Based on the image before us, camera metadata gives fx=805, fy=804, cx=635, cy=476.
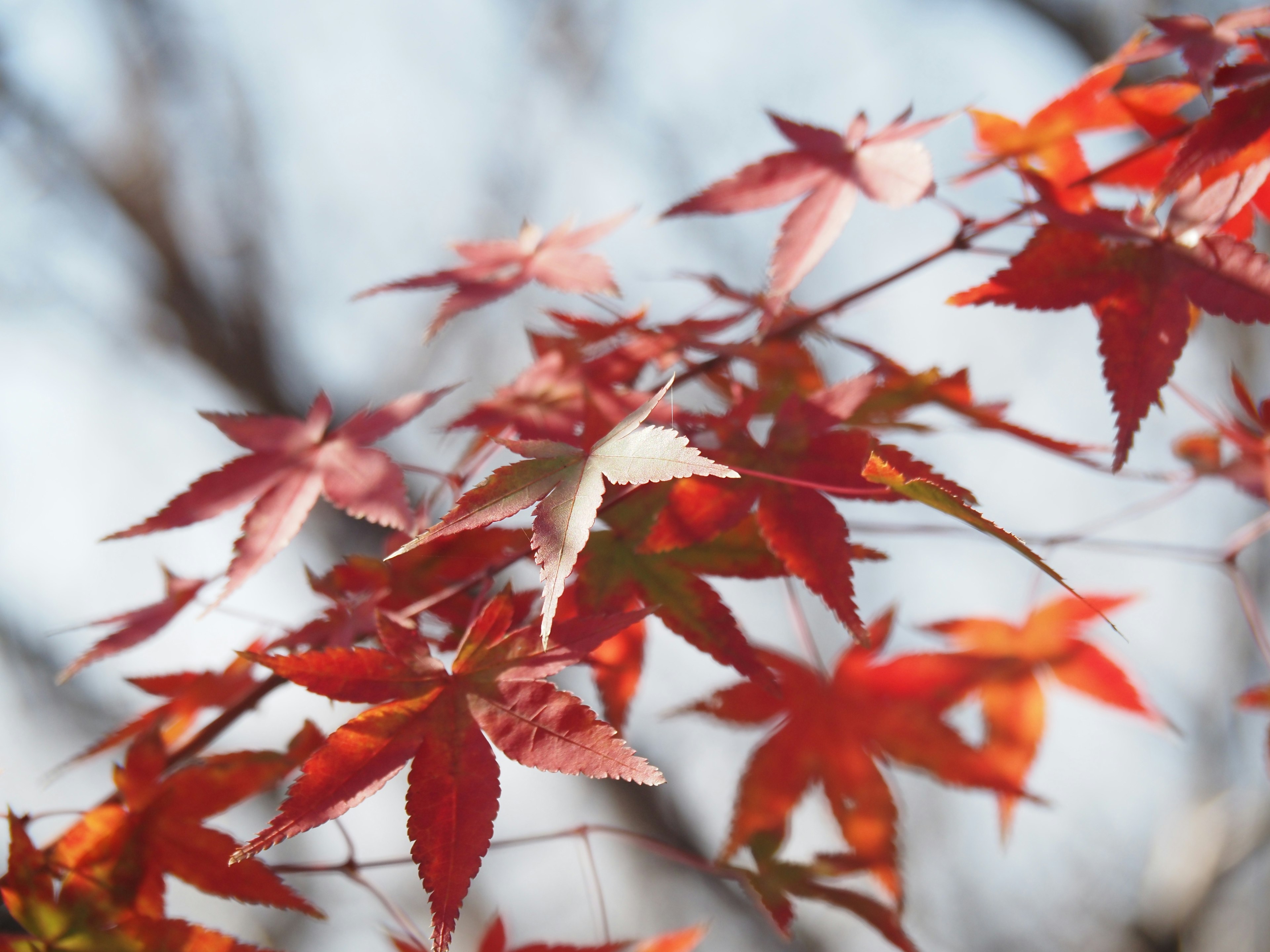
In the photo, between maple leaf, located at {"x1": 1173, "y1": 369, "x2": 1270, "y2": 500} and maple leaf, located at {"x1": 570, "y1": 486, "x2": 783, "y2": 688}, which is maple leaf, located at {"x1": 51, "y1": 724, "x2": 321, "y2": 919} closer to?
maple leaf, located at {"x1": 570, "y1": 486, "x2": 783, "y2": 688}

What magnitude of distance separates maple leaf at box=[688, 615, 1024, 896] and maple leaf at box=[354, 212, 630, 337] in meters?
0.41

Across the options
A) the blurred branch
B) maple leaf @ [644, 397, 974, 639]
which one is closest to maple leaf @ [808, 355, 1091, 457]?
maple leaf @ [644, 397, 974, 639]

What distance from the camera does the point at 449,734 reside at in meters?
0.50

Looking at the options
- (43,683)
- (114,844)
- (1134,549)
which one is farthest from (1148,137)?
(43,683)

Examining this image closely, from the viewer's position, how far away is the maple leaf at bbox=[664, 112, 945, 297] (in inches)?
Result: 25.0

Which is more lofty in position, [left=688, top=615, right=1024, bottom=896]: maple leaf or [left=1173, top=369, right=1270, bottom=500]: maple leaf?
[left=1173, top=369, right=1270, bottom=500]: maple leaf

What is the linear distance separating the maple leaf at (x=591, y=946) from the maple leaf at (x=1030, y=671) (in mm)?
405

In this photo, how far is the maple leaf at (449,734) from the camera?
0.45 m

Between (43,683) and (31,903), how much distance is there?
2.61 m

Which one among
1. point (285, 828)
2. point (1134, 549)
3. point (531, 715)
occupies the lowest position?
point (285, 828)

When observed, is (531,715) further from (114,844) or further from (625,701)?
(114,844)

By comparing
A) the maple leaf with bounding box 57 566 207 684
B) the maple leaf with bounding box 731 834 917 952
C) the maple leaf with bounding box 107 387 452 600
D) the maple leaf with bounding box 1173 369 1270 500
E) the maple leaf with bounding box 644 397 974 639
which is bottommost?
the maple leaf with bounding box 57 566 207 684

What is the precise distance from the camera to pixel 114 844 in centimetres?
60

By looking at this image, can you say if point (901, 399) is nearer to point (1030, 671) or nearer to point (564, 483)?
point (564, 483)
